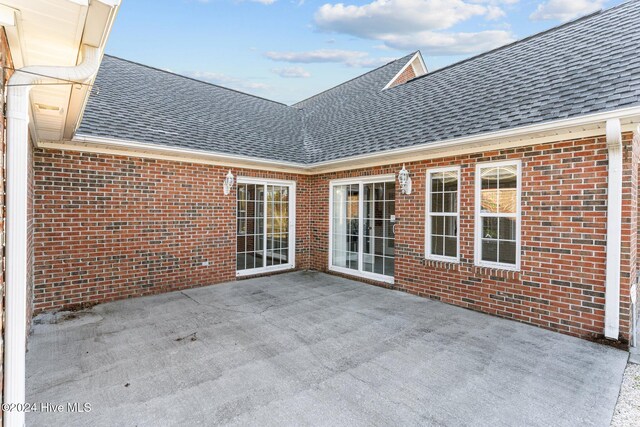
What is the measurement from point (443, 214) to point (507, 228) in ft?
3.74

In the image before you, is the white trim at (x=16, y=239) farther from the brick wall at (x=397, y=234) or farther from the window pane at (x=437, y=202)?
the window pane at (x=437, y=202)

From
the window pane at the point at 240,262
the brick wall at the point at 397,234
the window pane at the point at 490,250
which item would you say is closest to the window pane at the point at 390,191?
the brick wall at the point at 397,234

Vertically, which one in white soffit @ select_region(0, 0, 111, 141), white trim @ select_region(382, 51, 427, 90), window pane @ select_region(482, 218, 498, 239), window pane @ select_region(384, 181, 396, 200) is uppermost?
white trim @ select_region(382, 51, 427, 90)

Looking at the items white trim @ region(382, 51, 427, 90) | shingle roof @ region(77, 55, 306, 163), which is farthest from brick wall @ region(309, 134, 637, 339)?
white trim @ region(382, 51, 427, 90)

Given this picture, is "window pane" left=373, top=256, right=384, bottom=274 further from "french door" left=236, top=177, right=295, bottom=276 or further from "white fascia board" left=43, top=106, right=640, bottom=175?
"french door" left=236, top=177, right=295, bottom=276

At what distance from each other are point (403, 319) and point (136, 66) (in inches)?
398

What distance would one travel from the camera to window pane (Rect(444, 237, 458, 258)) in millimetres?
5855

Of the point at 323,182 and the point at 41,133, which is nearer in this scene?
the point at 41,133

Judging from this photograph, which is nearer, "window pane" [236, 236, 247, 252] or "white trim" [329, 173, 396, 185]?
"white trim" [329, 173, 396, 185]

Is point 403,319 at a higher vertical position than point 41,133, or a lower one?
lower

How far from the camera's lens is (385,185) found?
23.5ft

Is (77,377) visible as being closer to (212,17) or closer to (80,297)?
(80,297)

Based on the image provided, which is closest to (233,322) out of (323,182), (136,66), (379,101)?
(323,182)

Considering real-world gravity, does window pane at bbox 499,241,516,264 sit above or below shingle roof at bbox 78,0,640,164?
below
